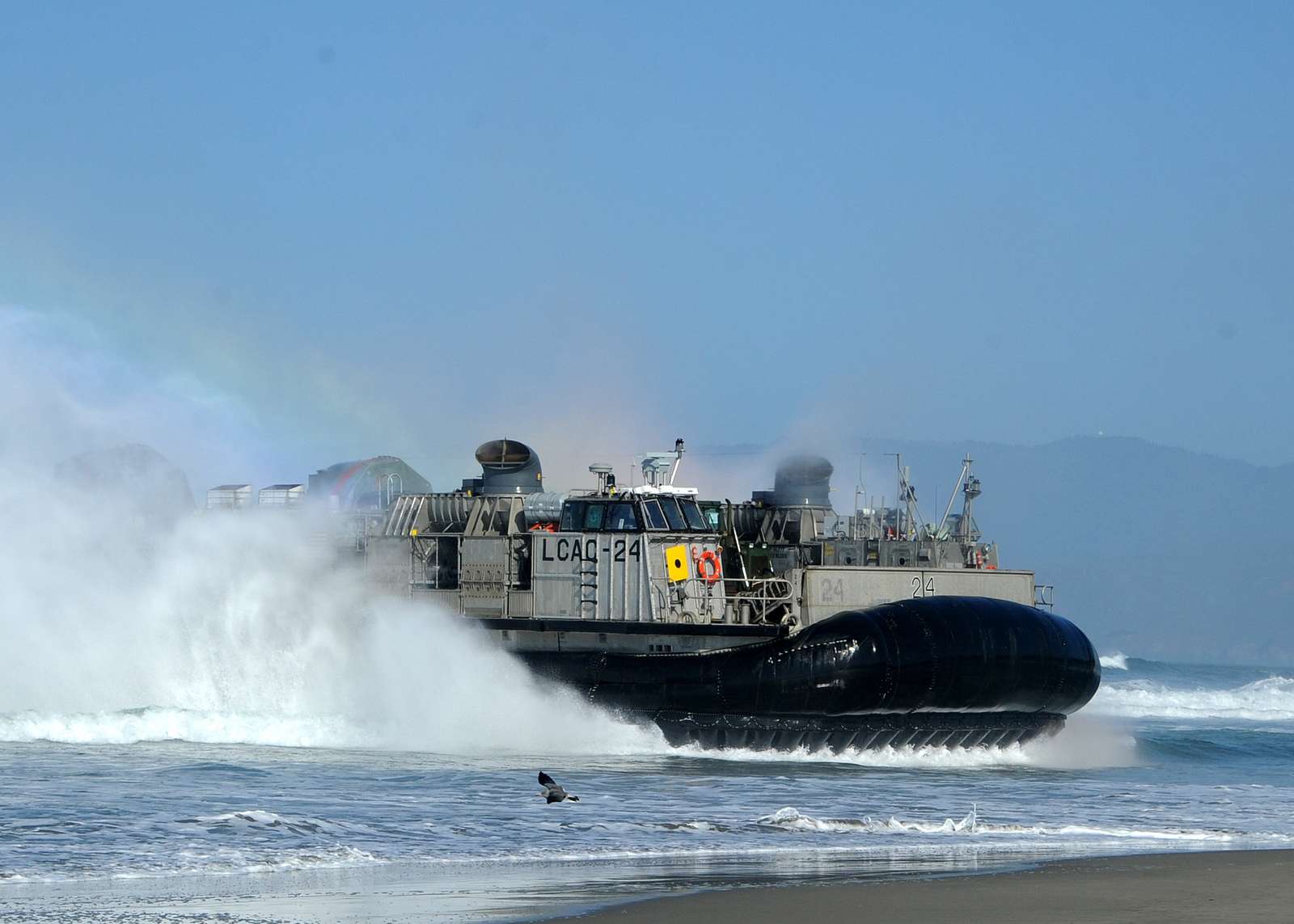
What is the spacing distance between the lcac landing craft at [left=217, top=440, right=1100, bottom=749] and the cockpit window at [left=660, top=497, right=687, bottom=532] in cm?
3

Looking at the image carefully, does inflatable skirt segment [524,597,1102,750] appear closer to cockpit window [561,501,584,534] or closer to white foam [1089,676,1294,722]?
cockpit window [561,501,584,534]

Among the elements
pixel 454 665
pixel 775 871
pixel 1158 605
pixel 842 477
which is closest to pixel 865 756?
pixel 454 665

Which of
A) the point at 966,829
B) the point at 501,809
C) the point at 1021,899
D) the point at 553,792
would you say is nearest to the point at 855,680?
the point at 966,829

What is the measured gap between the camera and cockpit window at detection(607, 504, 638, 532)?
20.4 m

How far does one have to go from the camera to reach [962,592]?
21.9 meters

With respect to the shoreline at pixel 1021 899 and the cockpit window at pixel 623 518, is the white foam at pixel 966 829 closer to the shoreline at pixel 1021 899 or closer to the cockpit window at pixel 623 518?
the shoreline at pixel 1021 899

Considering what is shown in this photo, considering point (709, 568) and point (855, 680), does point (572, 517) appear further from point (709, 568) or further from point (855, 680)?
point (855, 680)

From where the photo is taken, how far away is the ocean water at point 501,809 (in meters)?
10.8

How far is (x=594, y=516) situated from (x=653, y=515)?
30.1 inches

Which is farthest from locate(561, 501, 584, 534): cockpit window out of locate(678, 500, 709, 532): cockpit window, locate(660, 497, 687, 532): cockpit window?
locate(678, 500, 709, 532): cockpit window

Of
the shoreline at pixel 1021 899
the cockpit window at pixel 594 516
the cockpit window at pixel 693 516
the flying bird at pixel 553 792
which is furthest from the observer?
the cockpit window at pixel 693 516

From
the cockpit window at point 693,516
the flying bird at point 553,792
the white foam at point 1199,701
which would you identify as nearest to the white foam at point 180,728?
the cockpit window at point 693,516

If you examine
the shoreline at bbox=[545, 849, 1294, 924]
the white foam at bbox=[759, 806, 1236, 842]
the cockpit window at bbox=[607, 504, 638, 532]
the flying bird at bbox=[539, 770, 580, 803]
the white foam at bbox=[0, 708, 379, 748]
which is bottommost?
the shoreline at bbox=[545, 849, 1294, 924]

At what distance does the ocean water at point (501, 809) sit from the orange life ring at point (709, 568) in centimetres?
202
